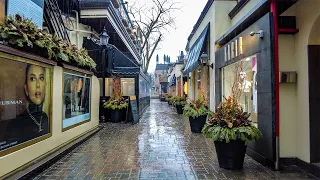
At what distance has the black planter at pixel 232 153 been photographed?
4.54m

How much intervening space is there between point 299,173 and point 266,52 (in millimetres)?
2165

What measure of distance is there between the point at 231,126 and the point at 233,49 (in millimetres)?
2802

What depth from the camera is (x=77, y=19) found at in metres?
10.5

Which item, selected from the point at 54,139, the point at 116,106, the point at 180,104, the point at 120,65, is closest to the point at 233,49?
the point at 54,139

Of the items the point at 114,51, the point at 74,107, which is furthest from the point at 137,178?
the point at 114,51

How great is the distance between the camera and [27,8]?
19.7 ft

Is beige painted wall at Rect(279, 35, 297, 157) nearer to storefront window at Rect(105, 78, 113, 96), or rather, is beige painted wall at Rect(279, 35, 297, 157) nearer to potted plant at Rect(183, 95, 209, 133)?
potted plant at Rect(183, 95, 209, 133)

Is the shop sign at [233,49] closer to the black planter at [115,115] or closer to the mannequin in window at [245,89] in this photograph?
the mannequin in window at [245,89]

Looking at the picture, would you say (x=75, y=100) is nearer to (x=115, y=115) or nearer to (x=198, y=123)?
(x=198, y=123)

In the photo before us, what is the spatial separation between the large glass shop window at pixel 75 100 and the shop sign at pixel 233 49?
14.1 feet

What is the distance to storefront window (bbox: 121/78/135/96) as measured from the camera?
13113mm

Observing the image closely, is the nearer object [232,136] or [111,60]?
[232,136]

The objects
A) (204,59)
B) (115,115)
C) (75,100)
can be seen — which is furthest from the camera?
(115,115)

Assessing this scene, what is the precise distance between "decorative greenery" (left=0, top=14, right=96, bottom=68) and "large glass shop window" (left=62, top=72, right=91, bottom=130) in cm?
71
